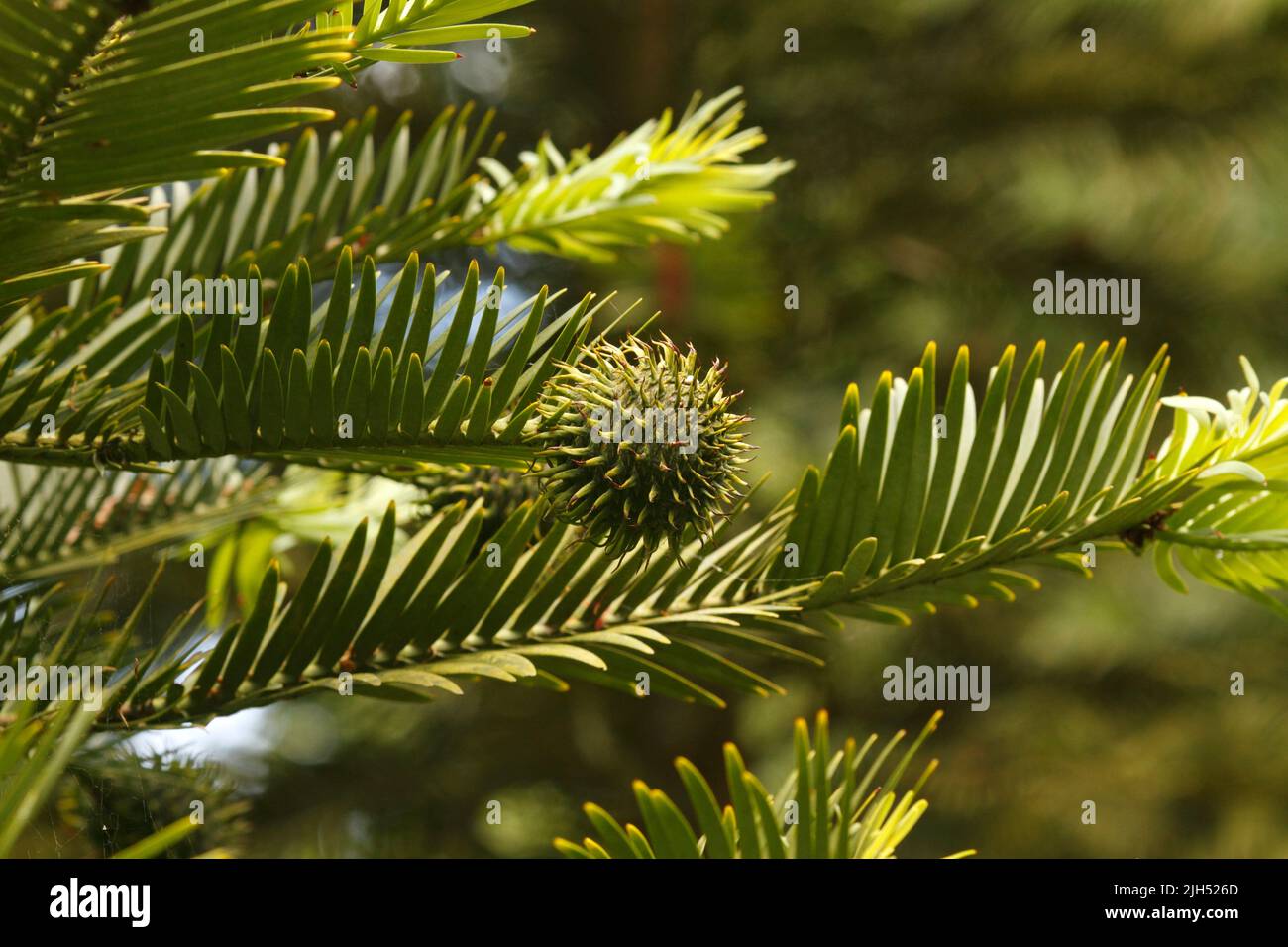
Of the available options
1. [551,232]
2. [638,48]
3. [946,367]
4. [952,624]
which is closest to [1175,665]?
[952,624]

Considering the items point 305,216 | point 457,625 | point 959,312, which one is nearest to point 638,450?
point 457,625

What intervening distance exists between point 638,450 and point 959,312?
1.93 m

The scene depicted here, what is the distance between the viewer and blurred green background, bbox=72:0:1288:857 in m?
1.88

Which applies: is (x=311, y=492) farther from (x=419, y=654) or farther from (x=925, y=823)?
(x=925, y=823)

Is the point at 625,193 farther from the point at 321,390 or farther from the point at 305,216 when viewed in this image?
the point at 321,390

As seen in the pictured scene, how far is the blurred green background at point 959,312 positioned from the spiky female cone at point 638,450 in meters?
1.35

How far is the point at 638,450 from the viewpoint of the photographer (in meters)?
0.33

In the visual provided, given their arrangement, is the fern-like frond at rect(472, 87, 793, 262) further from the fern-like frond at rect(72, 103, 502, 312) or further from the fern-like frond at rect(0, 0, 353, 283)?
the fern-like frond at rect(0, 0, 353, 283)

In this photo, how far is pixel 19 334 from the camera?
17.2 inches

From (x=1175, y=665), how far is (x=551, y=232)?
2.25m

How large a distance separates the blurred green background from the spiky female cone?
4.43 ft

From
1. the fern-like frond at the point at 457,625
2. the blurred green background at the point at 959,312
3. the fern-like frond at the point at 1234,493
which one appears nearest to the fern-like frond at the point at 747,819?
the fern-like frond at the point at 457,625

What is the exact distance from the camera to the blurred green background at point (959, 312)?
6.17 feet

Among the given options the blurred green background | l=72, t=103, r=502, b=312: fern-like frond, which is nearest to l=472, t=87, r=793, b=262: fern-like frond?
l=72, t=103, r=502, b=312: fern-like frond
